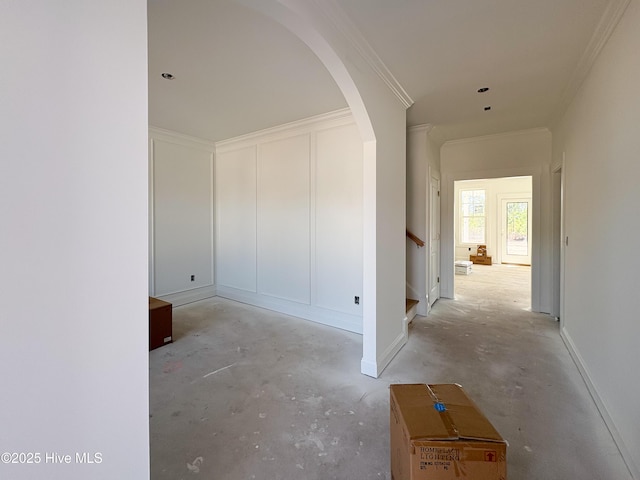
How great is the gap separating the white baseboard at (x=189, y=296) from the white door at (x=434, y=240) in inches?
142

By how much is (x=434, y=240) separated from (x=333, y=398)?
3.17 metres

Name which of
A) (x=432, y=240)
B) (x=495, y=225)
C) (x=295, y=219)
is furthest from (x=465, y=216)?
(x=295, y=219)

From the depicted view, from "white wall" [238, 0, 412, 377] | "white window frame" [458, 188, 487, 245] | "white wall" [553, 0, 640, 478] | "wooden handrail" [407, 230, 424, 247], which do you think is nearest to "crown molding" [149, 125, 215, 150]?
"white wall" [238, 0, 412, 377]

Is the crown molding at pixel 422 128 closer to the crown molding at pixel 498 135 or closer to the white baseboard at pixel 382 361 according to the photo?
the crown molding at pixel 498 135

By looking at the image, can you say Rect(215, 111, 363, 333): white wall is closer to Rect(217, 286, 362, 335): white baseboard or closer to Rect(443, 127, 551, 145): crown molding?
Rect(217, 286, 362, 335): white baseboard

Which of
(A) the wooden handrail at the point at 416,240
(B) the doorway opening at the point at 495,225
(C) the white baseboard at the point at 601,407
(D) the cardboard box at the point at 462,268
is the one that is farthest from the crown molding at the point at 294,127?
(B) the doorway opening at the point at 495,225

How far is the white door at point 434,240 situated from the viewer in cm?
418

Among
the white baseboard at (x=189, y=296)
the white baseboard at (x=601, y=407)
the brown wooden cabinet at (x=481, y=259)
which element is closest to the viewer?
the white baseboard at (x=601, y=407)

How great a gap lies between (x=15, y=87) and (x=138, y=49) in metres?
0.31

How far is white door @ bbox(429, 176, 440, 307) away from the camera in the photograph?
13.7 feet

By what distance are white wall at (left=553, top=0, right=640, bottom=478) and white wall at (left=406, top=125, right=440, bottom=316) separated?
1529 mm

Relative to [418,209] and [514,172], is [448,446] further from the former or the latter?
[514,172]

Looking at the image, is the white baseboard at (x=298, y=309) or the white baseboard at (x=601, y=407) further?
the white baseboard at (x=298, y=309)

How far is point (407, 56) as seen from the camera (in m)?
2.19
